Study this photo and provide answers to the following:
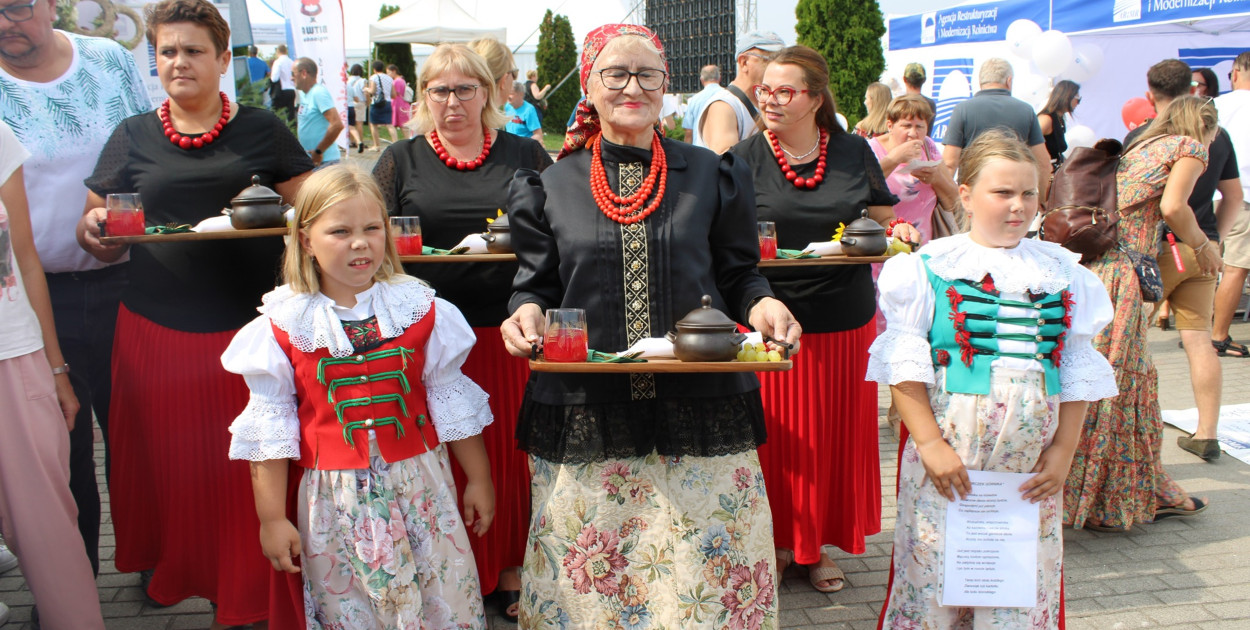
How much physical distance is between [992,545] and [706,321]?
Answer: 1.20 meters

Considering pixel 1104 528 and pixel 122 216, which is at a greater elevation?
pixel 122 216

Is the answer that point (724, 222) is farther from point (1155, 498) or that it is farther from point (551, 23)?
point (551, 23)

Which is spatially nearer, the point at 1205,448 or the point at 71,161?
the point at 71,161

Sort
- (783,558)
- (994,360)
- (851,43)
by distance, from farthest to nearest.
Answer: (851,43)
(783,558)
(994,360)

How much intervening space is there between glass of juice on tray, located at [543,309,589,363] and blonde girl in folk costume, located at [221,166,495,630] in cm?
55

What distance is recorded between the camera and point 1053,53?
431 inches

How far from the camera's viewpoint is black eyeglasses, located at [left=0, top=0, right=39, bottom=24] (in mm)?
3355

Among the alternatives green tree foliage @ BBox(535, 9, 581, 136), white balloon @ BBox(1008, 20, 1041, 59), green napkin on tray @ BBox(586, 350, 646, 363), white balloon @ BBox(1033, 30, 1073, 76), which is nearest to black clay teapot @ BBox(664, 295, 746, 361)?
green napkin on tray @ BBox(586, 350, 646, 363)

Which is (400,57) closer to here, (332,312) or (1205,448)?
(1205,448)

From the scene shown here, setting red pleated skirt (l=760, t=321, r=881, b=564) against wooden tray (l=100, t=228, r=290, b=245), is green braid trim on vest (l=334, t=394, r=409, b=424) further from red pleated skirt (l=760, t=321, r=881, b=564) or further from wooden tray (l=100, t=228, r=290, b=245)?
red pleated skirt (l=760, t=321, r=881, b=564)

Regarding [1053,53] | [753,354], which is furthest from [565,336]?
[1053,53]

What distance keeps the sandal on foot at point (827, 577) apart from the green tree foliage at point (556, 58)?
26.3m

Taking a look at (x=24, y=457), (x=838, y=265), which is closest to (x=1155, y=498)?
(x=838, y=265)

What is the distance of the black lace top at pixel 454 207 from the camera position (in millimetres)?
3502
